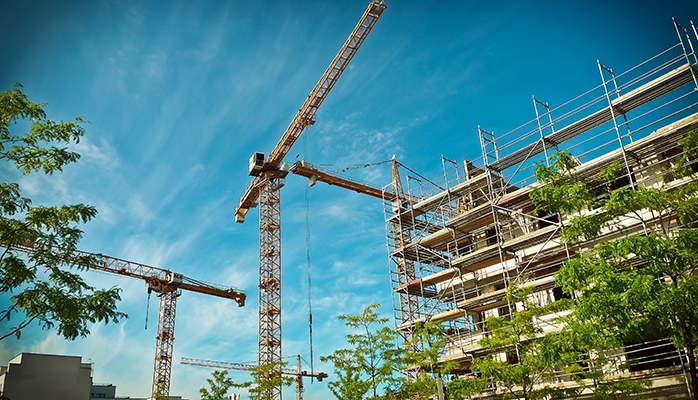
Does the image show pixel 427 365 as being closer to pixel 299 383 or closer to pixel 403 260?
pixel 403 260

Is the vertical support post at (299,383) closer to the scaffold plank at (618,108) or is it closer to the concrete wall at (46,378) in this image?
the concrete wall at (46,378)

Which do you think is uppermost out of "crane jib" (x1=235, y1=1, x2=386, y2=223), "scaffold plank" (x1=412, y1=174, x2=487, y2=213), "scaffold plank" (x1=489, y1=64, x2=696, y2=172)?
"crane jib" (x1=235, y1=1, x2=386, y2=223)

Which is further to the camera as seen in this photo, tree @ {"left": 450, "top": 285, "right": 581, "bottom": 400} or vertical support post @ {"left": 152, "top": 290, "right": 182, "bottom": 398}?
vertical support post @ {"left": 152, "top": 290, "right": 182, "bottom": 398}

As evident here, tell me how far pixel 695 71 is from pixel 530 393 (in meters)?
16.9

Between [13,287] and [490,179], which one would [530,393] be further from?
[13,287]

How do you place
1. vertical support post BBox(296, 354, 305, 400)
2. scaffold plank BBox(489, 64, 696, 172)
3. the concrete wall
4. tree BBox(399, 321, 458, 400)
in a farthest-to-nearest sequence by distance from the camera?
vertical support post BBox(296, 354, 305, 400) → the concrete wall → scaffold plank BBox(489, 64, 696, 172) → tree BBox(399, 321, 458, 400)

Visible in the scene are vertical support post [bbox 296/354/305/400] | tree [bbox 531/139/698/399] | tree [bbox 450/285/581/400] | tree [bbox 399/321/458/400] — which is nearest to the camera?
tree [bbox 531/139/698/399]

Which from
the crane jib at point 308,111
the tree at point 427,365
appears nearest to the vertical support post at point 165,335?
the crane jib at point 308,111

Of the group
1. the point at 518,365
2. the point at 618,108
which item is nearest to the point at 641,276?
the point at 518,365

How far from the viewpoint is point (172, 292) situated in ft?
251

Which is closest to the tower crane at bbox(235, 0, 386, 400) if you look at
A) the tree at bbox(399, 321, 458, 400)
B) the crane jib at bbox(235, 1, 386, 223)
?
the crane jib at bbox(235, 1, 386, 223)

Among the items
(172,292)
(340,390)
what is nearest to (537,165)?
(340,390)

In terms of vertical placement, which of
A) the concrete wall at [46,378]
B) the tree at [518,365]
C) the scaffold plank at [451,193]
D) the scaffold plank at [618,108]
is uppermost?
the scaffold plank at [618,108]

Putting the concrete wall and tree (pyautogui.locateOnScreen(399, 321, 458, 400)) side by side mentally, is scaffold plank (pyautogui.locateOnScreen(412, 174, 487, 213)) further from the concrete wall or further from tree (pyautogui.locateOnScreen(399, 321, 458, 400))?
the concrete wall
